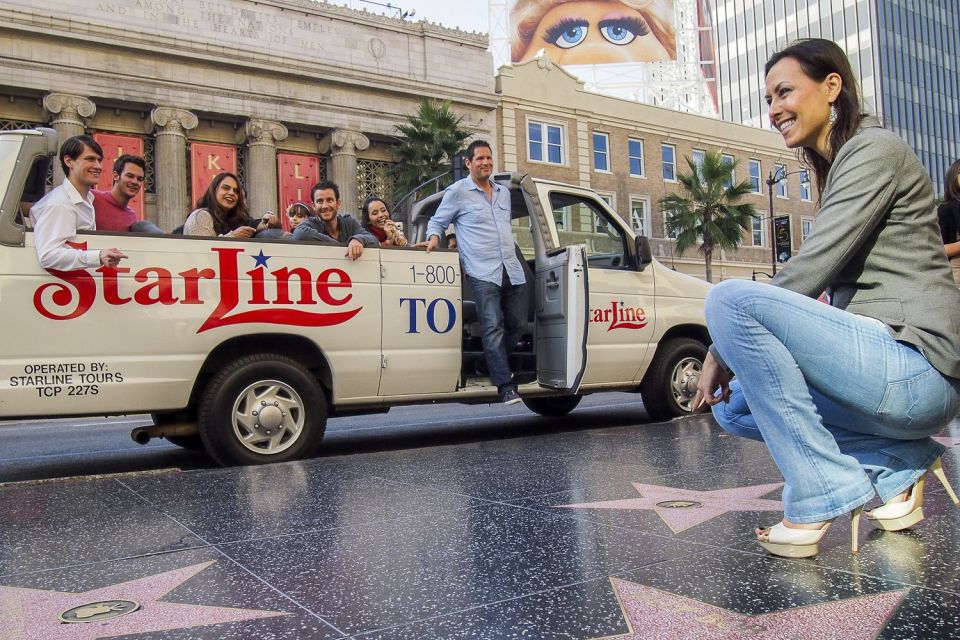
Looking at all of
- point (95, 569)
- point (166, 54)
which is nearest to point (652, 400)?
point (95, 569)

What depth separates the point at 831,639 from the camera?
182cm

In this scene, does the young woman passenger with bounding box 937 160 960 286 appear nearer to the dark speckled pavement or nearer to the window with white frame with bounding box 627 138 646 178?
the dark speckled pavement

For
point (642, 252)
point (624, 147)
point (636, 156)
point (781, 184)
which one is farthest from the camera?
point (781, 184)

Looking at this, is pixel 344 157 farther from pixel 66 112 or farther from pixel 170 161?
pixel 66 112

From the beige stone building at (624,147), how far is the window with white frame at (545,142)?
4 centimetres

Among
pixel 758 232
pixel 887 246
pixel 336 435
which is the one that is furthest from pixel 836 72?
pixel 758 232

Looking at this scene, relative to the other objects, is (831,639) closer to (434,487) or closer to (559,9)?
(434,487)

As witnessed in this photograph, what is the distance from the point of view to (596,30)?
48.4 metres

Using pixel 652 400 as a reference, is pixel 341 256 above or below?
above

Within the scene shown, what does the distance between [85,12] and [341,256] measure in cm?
2454

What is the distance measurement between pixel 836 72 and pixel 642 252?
484cm

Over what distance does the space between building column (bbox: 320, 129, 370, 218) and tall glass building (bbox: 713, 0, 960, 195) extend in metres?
62.3

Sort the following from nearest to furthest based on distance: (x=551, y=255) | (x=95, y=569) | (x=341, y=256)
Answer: (x=95, y=569) → (x=341, y=256) → (x=551, y=255)

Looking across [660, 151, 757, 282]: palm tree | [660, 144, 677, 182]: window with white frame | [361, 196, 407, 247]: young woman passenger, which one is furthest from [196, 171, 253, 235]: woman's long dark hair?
[660, 144, 677, 182]: window with white frame
